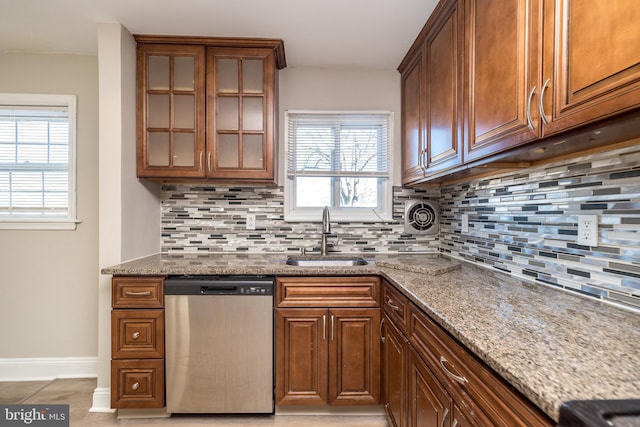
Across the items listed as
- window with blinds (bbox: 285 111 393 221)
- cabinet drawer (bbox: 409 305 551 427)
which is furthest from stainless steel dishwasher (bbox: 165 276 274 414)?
cabinet drawer (bbox: 409 305 551 427)

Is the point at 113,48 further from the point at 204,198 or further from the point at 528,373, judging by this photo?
the point at 528,373

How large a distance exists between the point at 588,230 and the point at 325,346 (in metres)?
1.41

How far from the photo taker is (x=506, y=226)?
5.43ft

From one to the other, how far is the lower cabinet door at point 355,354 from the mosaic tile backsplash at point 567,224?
814mm

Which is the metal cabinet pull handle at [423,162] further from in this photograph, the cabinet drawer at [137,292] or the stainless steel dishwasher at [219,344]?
the cabinet drawer at [137,292]

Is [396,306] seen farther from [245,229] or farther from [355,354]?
[245,229]

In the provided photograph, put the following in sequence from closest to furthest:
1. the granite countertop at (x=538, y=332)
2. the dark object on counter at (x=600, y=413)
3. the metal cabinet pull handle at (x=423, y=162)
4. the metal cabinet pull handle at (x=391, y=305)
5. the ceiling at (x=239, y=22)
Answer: the dark object on counter at (x=600, y=413), the granite countertop at (x=538, y=332), the metal cabinet pull handle at (x=391, y=305), the ceiling at (x=239, y=22), the metal cabinet pull handle at (x=423, y=162)

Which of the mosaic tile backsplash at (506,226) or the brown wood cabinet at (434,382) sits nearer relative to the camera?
the brown wood cabinet at (434,382)

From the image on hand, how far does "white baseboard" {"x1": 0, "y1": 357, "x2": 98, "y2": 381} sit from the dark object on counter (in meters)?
3.03

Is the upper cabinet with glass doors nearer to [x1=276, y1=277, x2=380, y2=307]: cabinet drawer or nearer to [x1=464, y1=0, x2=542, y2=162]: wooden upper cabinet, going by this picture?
[x1=276, y1=277, x2=380, y2=307]: cabinet drawer

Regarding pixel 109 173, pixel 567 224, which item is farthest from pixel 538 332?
pixel 109 173

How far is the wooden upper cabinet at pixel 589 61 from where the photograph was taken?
2.36 feet

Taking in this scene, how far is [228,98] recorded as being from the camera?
2199mm

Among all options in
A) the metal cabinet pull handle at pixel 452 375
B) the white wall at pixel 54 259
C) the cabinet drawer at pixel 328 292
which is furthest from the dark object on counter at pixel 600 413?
the white wall at pixel 54 259
